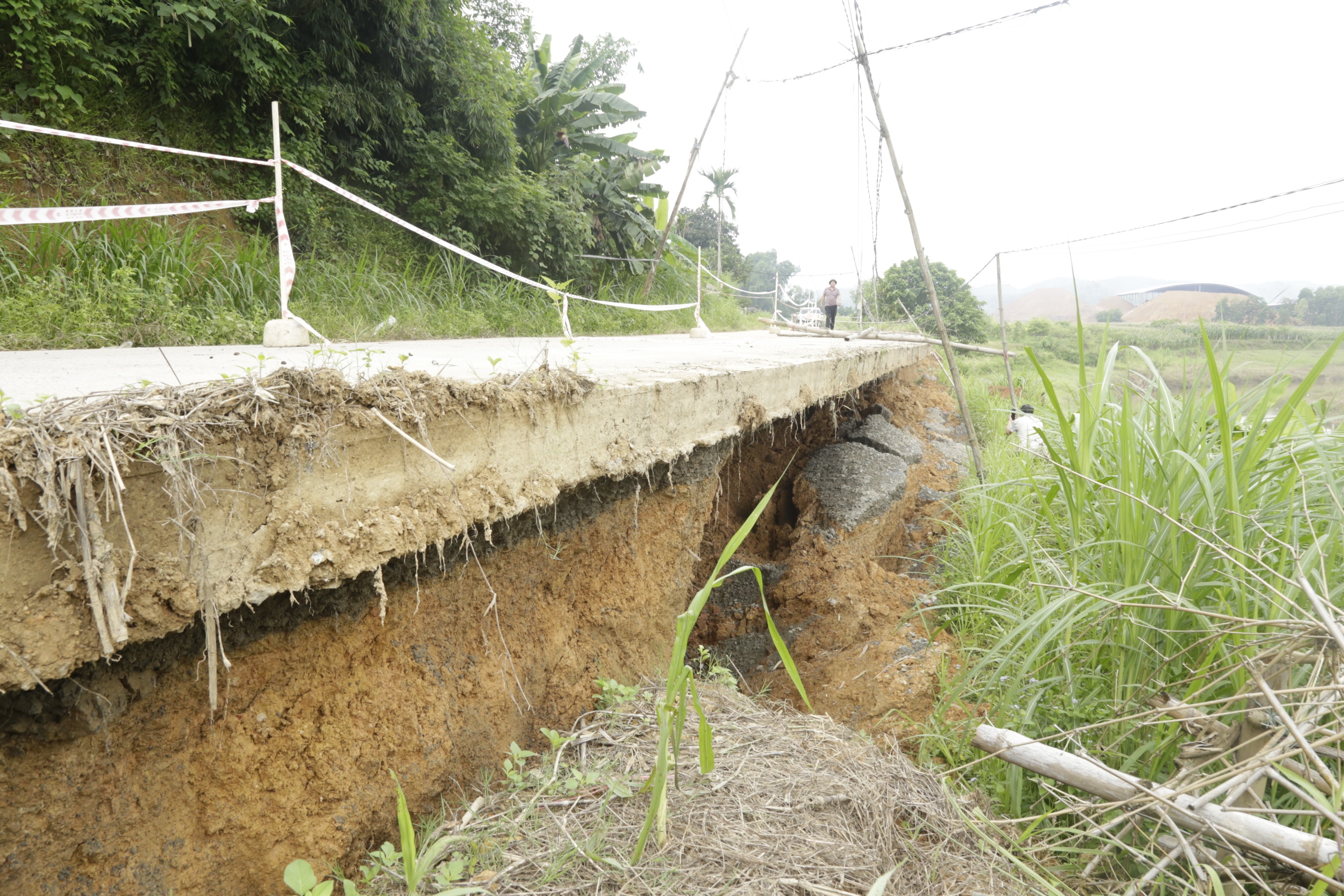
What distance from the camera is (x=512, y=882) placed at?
166 centimetres

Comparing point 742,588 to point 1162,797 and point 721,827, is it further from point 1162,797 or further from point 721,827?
point 1162,797

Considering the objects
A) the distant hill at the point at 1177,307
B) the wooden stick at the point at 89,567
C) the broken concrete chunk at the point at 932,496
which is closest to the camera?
the wooden stick at the point at 89,567

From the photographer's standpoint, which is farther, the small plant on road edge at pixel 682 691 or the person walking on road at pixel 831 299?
the person walking on road at pixel 831 299

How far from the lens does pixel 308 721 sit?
1.72 meters

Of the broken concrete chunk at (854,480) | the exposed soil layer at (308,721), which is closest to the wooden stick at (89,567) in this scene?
the exposed soil layer at (308,721)

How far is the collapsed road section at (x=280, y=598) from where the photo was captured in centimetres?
120

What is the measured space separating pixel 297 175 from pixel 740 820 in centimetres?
726

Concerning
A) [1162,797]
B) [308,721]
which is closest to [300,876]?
[308,721]

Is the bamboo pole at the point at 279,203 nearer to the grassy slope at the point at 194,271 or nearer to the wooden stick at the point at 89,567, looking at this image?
the grassy slope at the point at 194,271

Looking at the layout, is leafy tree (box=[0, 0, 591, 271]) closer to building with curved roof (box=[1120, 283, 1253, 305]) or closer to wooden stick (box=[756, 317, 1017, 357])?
wooden stick (box=[756, 317, 1017, 357])

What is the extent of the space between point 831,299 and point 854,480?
36.0ft

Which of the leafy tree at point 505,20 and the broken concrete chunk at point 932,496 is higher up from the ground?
the leafy tree at point 505,20

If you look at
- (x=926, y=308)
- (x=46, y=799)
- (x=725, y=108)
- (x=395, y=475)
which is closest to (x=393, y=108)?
(x=725, y=108)

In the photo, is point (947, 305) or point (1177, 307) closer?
point (1177, 307)
